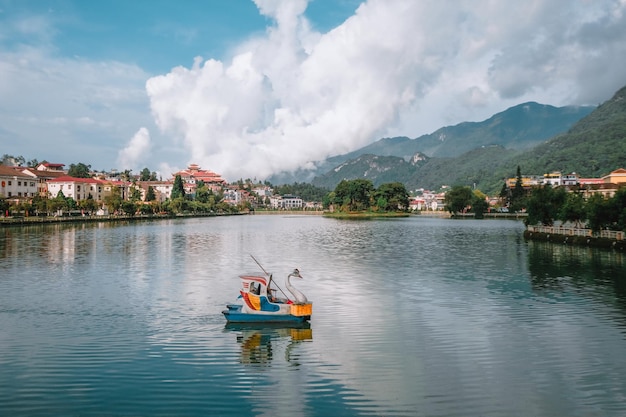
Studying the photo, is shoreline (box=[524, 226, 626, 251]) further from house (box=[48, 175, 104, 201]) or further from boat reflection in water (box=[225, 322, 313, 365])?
house (box=[48, 175, 104, 201])

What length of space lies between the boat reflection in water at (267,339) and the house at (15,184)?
113616 millimetres

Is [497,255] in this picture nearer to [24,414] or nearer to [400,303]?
[400,303]

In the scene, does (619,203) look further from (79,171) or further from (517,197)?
(79,171)

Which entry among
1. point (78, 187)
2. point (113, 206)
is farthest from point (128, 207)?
point (78, 187)

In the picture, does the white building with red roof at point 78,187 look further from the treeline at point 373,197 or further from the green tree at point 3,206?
the treeline at point 373,197

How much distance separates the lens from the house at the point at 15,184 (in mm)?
116812

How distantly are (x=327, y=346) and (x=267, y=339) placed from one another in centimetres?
225

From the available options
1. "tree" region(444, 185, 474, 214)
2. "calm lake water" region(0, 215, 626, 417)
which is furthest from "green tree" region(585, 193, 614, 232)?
"tree" region(444, 185, 474, 214)

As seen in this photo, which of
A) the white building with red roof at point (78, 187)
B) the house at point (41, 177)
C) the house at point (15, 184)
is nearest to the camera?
the house at point (15, 184)

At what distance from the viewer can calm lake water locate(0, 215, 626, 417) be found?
12344 mm

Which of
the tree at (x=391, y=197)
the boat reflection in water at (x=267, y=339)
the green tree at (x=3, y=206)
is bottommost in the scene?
the boat reflection in water at (x=267, y=339)

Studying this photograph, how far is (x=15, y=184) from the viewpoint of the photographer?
122062mm

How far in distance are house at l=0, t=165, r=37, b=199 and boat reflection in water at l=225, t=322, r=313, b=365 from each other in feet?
373

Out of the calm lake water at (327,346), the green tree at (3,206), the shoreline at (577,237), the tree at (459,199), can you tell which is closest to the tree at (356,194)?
the tree at (459,199)
